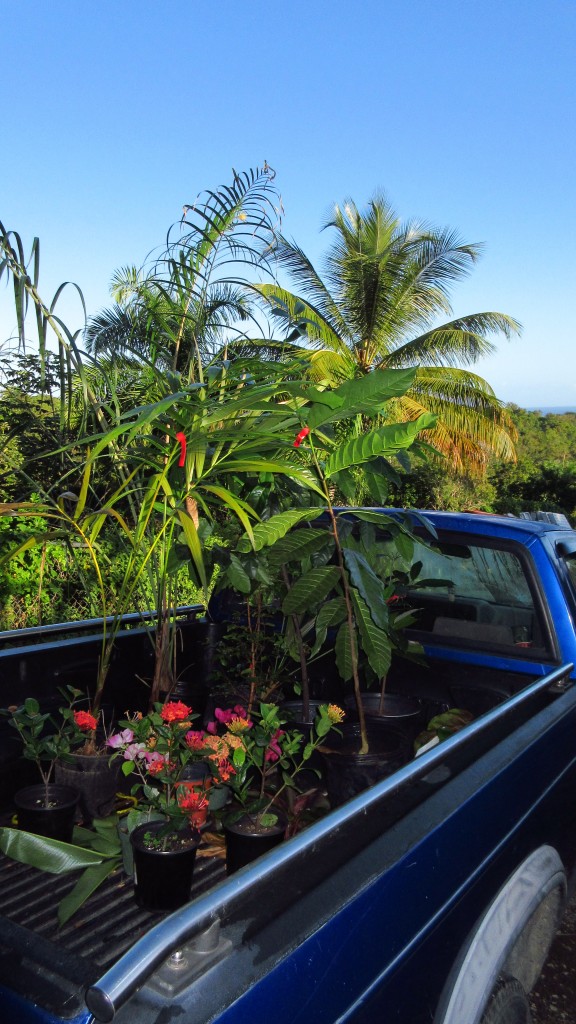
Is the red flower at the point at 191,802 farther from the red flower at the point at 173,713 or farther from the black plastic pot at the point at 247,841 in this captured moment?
the red flower at the point at 173,713

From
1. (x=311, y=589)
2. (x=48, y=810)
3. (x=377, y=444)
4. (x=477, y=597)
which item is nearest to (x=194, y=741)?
(x=48, y=810)

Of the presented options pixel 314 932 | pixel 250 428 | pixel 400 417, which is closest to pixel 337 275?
pixel 400 417

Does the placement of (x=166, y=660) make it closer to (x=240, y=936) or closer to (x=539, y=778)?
(x=539, y=778)

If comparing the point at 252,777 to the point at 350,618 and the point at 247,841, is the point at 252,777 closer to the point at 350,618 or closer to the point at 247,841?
the point at 247,841

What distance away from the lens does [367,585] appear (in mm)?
2309

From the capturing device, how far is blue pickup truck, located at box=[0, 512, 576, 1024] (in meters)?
1.08

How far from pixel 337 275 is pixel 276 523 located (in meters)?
15.5

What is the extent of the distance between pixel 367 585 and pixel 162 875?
3.43ft

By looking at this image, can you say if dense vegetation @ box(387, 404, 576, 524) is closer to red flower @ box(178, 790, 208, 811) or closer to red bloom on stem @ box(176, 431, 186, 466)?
red bloom on stem @ box(176, 431, 186, 466)

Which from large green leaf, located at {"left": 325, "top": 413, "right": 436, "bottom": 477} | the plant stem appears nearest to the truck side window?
the plant stem

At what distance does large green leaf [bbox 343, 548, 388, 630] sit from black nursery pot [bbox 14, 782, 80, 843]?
0.97m

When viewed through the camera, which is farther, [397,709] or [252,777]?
[397,709]

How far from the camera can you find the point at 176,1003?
1.02 meters

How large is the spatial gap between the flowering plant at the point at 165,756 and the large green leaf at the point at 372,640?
0.57 metres
